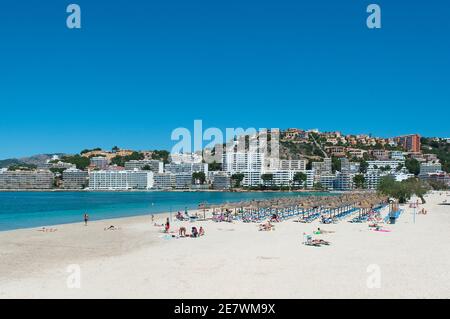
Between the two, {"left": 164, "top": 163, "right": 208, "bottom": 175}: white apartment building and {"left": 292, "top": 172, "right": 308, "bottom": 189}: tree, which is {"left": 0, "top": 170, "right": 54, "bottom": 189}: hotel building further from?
{"left": 292, "top": 172, "right": 308, "bottom": 189}: tree

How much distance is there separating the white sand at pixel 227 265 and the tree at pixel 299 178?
12532 centimetres

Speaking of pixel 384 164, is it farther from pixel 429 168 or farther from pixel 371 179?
pixel 371 179

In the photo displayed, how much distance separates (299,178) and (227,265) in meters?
136

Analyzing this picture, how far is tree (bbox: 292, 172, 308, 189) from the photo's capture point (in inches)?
5822

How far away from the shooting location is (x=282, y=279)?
11.9m

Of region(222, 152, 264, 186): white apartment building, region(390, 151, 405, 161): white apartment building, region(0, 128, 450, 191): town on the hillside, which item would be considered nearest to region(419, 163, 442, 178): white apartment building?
region(0, 128, 450, 191): town on the hillside

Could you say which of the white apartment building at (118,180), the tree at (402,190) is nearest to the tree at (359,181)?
the white apartment building at (118,180)

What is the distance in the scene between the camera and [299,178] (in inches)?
5807

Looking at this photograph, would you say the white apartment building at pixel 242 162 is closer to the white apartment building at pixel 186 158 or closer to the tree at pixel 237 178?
the tree at pixel 237 178

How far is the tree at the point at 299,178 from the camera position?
147875 mm
